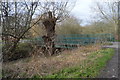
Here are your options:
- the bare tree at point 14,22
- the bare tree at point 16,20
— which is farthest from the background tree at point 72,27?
A: the bare tree at point 14,22

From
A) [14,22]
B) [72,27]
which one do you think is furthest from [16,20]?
[72,27]

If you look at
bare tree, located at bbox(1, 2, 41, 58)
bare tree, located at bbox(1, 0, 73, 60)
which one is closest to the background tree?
bare tree, located at bbox(1, 0, 73, 60)

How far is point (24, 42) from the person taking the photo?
9.68 m

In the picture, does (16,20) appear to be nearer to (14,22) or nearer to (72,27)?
(14,22)

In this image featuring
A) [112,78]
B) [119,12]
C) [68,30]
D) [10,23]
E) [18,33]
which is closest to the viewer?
[112,78]

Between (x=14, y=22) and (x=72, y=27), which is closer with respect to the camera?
(x=14, y=22)

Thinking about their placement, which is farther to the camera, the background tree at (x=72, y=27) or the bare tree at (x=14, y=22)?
the background tree at (x=72, y=27)

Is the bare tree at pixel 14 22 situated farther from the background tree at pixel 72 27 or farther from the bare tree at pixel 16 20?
the background tree at pixel 72 27

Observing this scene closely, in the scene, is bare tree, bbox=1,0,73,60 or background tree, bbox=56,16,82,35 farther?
background tree, bbox=56,16,82,35

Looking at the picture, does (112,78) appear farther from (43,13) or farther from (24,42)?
(43,13)

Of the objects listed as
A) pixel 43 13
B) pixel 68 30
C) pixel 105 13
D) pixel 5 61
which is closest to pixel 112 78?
pixel 5 61

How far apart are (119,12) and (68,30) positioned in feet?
34.7

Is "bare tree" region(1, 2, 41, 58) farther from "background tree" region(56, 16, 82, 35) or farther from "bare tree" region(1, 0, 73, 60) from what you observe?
"background tree" region(56, 16, 82, 35)

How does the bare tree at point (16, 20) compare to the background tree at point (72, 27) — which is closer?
the bare tree at point (16, 20)
